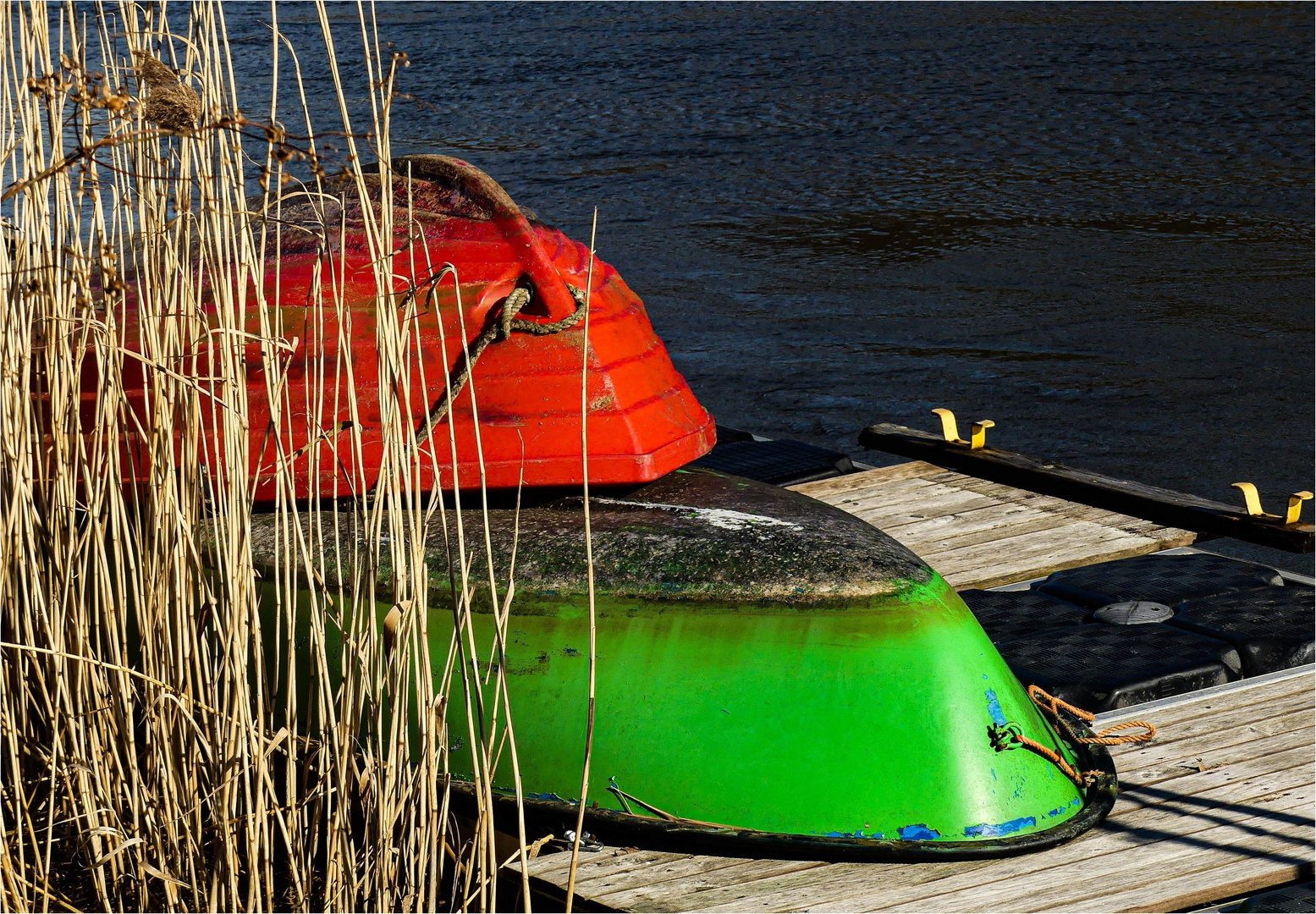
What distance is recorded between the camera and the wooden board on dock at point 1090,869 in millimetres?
2334

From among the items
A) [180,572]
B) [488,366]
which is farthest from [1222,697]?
[180,572]

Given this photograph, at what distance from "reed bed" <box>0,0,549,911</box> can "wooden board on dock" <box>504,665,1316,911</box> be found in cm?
37

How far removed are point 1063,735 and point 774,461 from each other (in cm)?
194

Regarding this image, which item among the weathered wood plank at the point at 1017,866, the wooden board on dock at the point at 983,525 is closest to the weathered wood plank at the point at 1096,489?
the wooden board on dock at the point at 983,525

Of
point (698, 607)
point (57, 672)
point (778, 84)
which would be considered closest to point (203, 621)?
point (57, 672)

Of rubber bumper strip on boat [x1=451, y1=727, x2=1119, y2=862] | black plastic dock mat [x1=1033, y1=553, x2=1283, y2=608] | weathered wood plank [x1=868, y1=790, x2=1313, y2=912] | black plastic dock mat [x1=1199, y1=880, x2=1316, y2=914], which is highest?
black plastic dock mat [x1=1033, y1=553, x2=1283, y2=608]

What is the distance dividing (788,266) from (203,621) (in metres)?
7.26

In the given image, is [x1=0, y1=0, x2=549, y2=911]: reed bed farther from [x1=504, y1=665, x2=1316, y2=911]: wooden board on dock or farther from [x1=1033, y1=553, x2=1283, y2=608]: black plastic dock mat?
[x1=1033, y1=553, x2=1283, y2=608]: black plastic dock mat

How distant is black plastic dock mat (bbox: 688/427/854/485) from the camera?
452cm

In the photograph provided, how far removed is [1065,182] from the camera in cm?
1077

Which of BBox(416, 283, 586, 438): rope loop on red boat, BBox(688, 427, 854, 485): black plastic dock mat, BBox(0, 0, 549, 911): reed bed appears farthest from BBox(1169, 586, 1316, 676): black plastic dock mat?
BBox(0, 0, 549, 911): reed bed

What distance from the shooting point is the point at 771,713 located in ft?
8.13

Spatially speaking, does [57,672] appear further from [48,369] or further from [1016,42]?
[1016,42]

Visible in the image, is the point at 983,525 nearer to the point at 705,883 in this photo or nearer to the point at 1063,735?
the point at 1063,735
